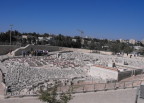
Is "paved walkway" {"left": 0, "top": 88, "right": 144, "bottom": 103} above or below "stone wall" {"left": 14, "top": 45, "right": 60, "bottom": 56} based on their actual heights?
below

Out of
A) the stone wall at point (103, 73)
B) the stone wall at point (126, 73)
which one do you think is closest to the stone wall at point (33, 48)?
the stone wall at point (103, 73)

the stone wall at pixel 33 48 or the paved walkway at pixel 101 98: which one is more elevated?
the stone wall at pixel 33 48

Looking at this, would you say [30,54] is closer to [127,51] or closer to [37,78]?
[37,78]

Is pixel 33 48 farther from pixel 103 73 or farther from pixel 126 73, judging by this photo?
pixel 126 73

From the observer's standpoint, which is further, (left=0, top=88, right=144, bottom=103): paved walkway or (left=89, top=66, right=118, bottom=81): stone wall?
(left=89, top=66, right=118, bottom=81): stone wall

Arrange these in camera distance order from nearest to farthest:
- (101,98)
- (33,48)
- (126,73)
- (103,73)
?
(101,98)
(126,73)
(103,73)
(33,48)

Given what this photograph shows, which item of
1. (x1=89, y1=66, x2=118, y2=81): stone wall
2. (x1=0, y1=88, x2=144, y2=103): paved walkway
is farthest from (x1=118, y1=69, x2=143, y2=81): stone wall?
(x1=0, y1=88, x2=144, y2=103): paved walkway

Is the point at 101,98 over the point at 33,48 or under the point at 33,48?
under

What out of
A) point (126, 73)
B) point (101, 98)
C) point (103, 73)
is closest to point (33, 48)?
point (103, 73)

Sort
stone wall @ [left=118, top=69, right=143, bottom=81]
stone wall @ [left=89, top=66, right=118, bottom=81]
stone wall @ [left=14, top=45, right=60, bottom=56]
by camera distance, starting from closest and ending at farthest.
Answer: stone wall @ [left=89, top=66, right=118, bottom=81] < stone wall @ [left=118, top=69, right=143, bottom=81] < stone wall @ [left=14, top=45, right=60, bottom=56]

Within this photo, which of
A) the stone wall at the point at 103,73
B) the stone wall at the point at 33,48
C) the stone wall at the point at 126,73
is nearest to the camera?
the stone wall at the point at 103,73

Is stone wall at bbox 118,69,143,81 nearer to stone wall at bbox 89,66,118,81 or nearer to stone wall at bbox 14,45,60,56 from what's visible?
stone wall at bbox 89,66,118,81

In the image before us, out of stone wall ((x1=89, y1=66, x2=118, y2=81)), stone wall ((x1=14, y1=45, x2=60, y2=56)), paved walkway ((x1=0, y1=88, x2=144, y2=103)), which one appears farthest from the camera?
stone wall ((x1=14, y1=45, x2=60, y2=56))

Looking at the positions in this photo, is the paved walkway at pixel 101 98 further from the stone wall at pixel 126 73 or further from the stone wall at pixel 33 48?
the stone wall at pixel 33 48
